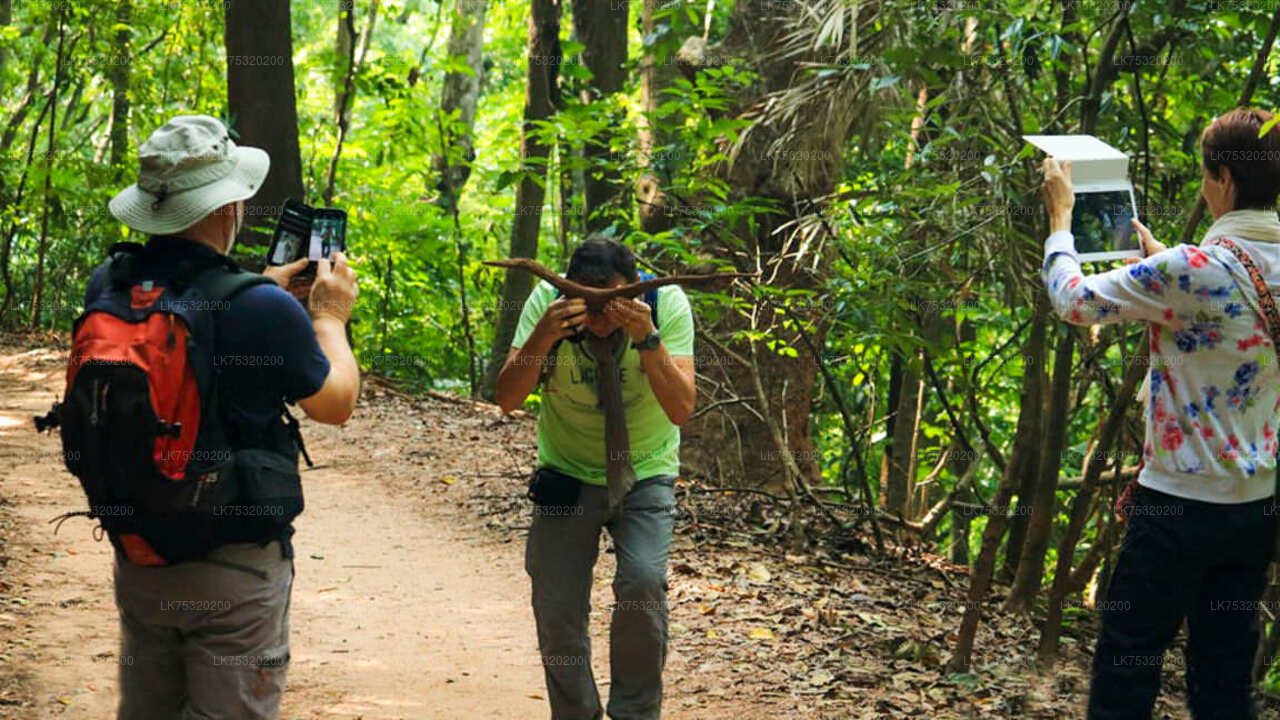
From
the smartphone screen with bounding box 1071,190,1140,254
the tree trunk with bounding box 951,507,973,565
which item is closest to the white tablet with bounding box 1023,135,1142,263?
the smartphone screen with bounding box 1071,190,1140,254

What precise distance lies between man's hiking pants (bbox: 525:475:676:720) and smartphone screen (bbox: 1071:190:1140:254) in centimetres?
168

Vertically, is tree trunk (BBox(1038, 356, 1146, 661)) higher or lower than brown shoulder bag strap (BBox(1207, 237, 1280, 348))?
lower

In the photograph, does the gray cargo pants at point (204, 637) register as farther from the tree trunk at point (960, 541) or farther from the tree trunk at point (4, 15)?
the tree trunk at point (4, 15)

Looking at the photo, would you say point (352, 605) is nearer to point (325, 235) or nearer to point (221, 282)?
point (325, 235)

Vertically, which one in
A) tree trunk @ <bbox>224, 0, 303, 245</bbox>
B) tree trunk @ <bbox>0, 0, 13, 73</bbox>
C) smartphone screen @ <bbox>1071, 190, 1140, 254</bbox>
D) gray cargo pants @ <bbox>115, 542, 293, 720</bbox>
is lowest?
gray cargo pants @ <bbox>115, 542, 293, 720</bbox>

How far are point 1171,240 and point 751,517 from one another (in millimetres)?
3322

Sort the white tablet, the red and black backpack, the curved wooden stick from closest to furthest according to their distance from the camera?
the red and black backpack
the white tablet
the curved wooden stick

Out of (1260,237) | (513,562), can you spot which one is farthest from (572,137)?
(1260,237)

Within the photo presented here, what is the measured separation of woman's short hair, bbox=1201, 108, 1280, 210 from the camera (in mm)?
3543

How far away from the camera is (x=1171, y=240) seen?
24.5 feet

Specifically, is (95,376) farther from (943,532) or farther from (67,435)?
(943,532)

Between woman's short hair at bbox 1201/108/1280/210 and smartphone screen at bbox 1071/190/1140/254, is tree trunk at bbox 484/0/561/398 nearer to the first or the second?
smartphone screen at bbox 1071/190/1140/254

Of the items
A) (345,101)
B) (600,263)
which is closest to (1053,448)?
(600,263)

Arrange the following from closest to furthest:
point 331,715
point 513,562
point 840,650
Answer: point 331,715 < point 840,650 < point 513,562
